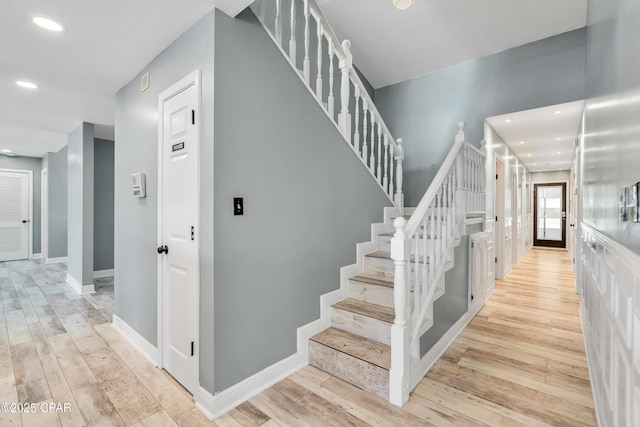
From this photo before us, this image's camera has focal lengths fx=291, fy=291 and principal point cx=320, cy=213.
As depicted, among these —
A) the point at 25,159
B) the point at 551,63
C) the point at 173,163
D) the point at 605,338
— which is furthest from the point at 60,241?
the point at 551,63

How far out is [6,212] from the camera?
265 inches

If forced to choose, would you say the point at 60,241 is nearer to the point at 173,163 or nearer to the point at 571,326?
the point at 173,163

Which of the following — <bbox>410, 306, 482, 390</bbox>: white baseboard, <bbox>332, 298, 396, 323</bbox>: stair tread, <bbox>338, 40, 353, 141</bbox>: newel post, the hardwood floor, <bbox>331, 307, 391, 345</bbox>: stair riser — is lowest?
the hardwood floor

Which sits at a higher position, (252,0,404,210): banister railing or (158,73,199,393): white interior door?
(252,0,404,210): banister railing

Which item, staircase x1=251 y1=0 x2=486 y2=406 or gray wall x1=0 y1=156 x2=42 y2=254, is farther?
gray wall x1=0 y1=156 x2=42 y2=254

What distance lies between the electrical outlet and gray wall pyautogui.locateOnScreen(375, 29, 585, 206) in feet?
10.7

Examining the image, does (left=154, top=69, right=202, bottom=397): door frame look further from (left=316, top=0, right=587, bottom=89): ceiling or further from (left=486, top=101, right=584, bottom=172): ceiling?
(left=486, top=101, right=584, bottom=172): ceiling

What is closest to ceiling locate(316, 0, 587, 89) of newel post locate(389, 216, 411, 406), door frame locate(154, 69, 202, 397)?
door frame locate(154, 69, 202, 397)

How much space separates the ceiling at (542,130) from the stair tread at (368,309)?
3.19 m

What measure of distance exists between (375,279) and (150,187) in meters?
2.10

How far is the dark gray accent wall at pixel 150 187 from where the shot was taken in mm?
A: 1777

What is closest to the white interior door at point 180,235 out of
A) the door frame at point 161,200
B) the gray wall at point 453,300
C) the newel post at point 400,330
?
the door frame at point 161,200

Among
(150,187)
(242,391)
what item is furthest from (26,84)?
(242,391)

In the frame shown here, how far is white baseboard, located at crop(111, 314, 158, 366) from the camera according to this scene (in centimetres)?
237
